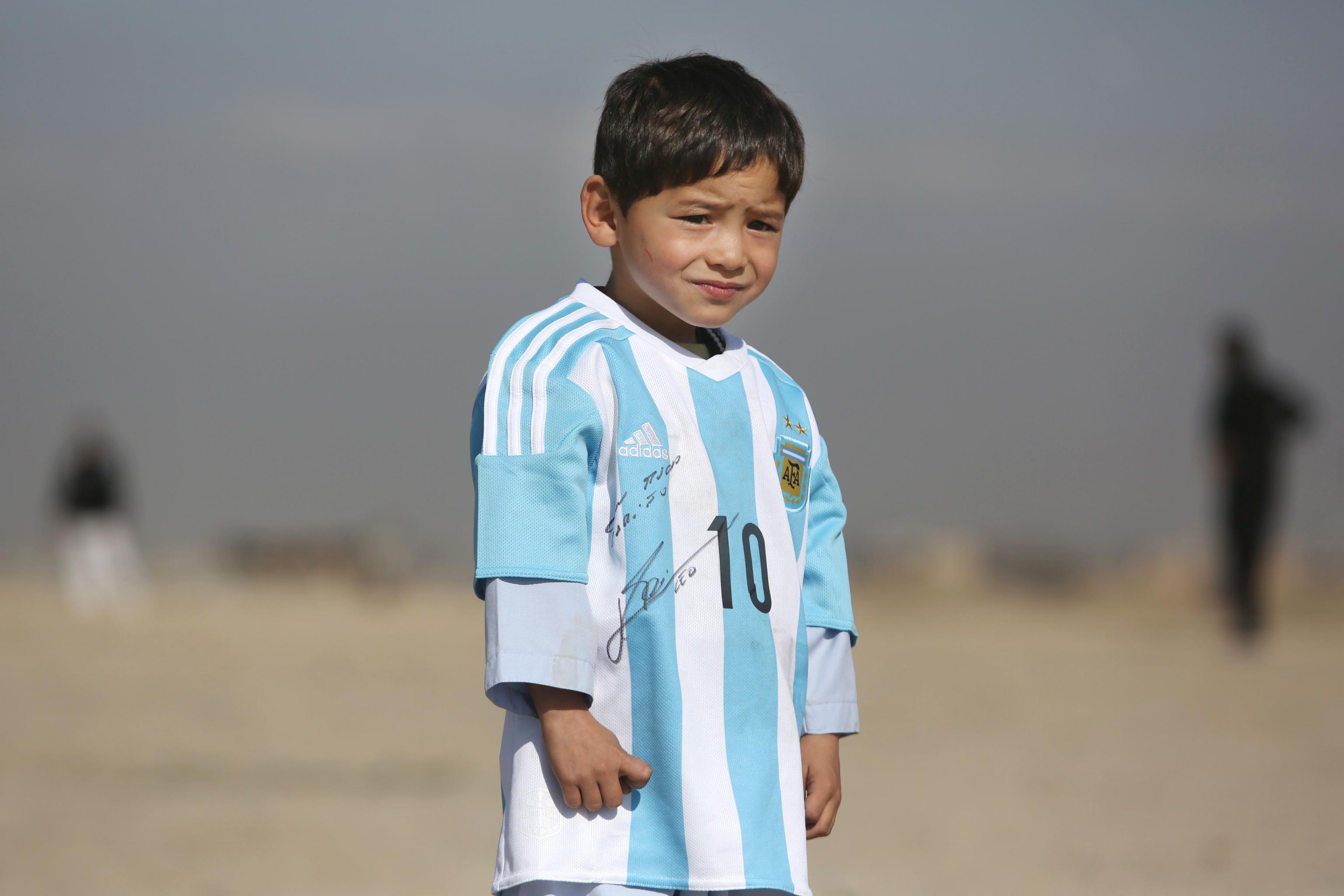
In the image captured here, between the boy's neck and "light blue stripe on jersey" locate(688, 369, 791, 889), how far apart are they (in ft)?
0.35

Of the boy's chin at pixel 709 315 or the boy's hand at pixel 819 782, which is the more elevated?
the boy's chin at pixel 709 315

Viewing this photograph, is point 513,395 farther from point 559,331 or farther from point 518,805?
point 518,805

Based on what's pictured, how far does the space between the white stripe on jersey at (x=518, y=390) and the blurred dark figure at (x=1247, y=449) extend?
816 cm

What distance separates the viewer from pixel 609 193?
1.88 metres

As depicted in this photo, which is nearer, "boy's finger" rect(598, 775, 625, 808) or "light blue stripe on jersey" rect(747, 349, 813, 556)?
"boy's finger" rect(598, 775, 625, 808)

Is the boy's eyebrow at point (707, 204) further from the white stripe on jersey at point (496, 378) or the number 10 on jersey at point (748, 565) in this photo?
the number 10 on jersey at point (748, 565)

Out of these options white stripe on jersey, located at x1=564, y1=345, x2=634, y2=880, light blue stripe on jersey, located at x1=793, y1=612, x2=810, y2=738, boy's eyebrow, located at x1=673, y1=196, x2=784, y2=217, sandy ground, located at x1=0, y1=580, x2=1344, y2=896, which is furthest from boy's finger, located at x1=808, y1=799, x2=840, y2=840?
sandy ground, located at x1=0, y1=580, x2=1344, y2=896

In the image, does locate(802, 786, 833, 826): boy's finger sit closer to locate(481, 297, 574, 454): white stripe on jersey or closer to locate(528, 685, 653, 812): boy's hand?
locate(528, 685, 653, 812): boy's hand

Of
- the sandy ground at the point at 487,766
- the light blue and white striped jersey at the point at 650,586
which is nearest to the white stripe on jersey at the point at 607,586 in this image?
the light blue and white striped jersey at the point at 650,586

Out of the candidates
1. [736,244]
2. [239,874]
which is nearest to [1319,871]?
[239,874]

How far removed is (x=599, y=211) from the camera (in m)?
1.90

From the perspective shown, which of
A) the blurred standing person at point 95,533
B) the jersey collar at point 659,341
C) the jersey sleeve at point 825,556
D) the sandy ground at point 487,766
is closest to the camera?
the jersey collar at point 659,341

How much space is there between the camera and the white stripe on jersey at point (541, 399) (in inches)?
66.7

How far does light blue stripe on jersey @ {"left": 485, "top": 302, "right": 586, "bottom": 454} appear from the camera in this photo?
5.60 ft
